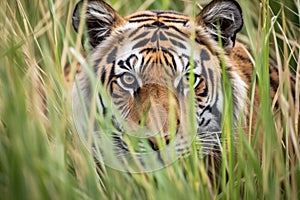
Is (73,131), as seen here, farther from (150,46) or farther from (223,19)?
(223,19)

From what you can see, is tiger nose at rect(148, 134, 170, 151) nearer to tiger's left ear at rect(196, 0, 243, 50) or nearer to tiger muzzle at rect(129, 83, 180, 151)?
tiger muzzle at rect(129, 83, 180, 151)

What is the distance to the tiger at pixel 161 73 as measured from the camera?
1176mm

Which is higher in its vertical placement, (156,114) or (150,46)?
(150,46)

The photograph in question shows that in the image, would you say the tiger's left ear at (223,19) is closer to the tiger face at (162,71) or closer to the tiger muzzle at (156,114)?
the tiger face at (162,71)

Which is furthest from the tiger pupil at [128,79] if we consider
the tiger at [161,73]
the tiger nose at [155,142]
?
the tiger nose at [155,142]

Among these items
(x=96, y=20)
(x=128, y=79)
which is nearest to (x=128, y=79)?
(x=128, y=79)

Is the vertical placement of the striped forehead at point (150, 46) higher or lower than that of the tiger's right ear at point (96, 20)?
lower

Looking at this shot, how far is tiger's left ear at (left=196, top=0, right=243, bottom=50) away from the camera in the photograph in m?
1.24

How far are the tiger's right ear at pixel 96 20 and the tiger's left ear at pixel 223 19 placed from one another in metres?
0.14

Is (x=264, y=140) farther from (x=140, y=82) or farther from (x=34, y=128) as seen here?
(x=34, y=128)

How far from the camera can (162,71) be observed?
1.19m

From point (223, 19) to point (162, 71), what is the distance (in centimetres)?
13

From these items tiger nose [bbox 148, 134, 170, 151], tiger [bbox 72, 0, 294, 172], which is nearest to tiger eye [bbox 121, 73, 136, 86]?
tiger [bbox 72, 0, 294, 172]

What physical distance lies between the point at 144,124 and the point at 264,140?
192 mm
